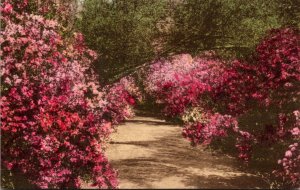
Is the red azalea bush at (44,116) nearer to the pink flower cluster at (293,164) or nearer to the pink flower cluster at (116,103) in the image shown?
the pink flower cluster at (293,164)

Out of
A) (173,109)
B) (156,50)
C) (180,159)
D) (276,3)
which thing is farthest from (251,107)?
(173,109)

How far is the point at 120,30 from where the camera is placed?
17625 mm

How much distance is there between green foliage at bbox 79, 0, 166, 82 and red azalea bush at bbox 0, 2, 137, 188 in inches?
249

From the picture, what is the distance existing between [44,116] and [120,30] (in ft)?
27.0

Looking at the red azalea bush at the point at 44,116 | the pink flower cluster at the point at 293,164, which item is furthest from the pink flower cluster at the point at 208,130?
the red azalea bush at the point at 44,116

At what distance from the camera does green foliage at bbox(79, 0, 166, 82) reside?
1764 centimetres

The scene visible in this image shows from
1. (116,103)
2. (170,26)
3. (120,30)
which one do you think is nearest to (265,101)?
(170,26)

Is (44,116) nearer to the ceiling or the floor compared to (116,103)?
nearer to the floor

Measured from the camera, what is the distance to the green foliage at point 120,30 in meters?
17.6

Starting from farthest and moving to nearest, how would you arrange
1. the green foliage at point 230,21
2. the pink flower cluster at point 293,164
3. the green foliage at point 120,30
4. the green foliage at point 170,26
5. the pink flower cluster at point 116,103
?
the pink flower cluster at point 116,103, the green foliage at point 120,30, the green foliage at point 170,26, the green foliage at point 230,21, the pink flower cluster at point 293,164

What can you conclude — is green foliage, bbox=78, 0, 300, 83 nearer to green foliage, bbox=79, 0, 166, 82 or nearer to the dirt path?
green foliage, bbox=79, 0, 166, 82

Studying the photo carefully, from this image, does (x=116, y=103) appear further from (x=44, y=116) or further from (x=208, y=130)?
(x=44, y=116)

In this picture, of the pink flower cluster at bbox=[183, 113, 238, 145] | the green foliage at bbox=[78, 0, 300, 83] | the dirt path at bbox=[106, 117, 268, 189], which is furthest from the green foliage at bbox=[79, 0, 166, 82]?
the pink flower cluster at bbox=[183, 113, 238, 145]

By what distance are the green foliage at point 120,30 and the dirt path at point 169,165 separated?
297cm
